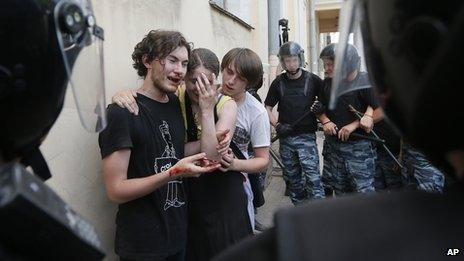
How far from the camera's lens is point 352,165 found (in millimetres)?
3930

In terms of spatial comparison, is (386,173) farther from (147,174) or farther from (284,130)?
(147,174)

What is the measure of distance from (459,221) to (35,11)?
92 cm

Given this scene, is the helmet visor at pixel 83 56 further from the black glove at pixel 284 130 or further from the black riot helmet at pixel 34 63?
the black glove at pixel 284 130

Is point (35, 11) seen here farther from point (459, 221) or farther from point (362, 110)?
point (362, 110)

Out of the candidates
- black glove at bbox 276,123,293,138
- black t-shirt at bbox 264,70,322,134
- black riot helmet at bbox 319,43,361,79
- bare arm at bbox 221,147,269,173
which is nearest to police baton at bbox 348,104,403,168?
black t-shirt at bbox 264,70,322,134

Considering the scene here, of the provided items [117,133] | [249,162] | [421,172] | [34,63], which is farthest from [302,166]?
[34,63]

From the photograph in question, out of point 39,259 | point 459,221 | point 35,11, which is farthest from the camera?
point 35,11

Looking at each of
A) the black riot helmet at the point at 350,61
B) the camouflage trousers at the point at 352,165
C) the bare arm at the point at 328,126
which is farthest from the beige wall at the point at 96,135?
the camouflage trousers at the point at 352,165

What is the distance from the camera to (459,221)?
2.14 feet

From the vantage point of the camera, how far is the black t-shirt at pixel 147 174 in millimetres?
1893

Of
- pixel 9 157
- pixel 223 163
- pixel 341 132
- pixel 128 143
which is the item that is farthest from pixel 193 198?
pixel 341 132

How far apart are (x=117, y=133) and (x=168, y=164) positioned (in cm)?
32

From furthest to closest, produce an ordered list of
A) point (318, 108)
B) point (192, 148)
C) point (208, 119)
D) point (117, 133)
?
point (318, 108), point (192, 148), point (208, 119), point (117, 133)

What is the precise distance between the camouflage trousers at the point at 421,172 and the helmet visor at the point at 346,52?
2.61m
